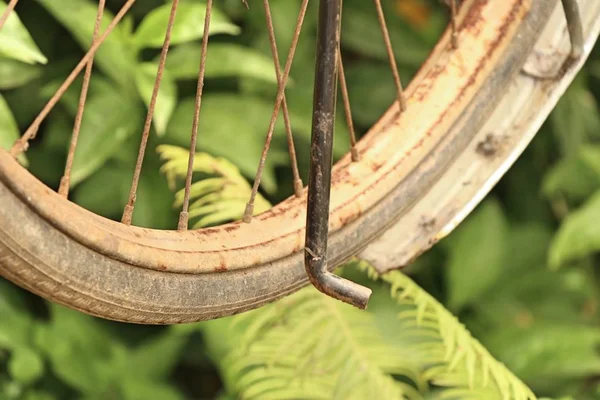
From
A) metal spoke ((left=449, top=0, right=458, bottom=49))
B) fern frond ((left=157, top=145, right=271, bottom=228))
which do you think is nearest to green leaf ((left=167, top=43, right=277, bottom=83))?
fern frond ((left=157, top=145, right=271, bottom=228))

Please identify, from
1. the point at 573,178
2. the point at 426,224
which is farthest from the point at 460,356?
the point at 573,178

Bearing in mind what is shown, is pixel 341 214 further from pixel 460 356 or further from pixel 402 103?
pixel 460 356

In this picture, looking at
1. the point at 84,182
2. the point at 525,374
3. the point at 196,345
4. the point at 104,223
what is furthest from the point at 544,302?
the point at 104,223

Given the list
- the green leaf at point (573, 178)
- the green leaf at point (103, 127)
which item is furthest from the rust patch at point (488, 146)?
the green leaf at point (573, 178)

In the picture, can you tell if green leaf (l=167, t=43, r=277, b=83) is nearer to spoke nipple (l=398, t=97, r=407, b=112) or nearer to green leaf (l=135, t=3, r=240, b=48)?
green leaf (l=135, t=3, r=240, b=48)

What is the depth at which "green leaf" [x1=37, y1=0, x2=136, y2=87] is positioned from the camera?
4.30 ft

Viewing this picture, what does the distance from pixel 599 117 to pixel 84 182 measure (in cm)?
101

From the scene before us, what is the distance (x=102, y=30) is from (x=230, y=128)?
0.24 m

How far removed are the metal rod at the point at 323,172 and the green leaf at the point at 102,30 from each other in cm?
71

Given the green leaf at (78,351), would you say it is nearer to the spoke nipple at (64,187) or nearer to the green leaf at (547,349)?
the green leaf at (547,349)

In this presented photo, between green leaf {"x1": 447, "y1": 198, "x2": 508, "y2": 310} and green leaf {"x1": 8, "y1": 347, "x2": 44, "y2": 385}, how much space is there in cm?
73

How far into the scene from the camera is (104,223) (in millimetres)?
650

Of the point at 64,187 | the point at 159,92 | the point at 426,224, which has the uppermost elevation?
the point at 159,92

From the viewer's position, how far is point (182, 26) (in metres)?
1.23
